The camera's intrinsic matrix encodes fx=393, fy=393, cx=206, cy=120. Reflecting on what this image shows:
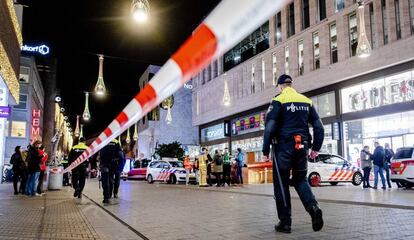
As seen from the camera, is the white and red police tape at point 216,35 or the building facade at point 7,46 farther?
the building facade at point 7,46

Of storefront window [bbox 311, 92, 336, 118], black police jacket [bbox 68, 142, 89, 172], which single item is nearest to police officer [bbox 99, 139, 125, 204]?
black police jacket [bbox 68, 142, 89, 172]

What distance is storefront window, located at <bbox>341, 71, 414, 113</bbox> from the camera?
957 inches

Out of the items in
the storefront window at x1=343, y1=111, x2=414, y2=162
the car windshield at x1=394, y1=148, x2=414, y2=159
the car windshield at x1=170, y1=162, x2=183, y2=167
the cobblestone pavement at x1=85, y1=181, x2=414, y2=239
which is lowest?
the cobblestone pavement at x1=85, y1=181, x2=414, y2=239

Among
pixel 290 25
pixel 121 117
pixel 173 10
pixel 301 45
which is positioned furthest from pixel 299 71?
pixel 121 117

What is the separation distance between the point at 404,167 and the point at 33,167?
13833 millimetres

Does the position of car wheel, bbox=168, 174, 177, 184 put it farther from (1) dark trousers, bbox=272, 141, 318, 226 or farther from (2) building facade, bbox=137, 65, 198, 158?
(2) building facade, bbox=137, 65, 198, 158

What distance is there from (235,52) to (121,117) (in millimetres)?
37572

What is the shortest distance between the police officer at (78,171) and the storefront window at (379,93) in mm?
19736

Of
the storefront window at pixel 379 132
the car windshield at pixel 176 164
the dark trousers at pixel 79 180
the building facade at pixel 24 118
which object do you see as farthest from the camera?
the building facade at pixel 24 118

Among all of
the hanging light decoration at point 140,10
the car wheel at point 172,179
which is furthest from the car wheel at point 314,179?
the hanging light decoration at point 140,10

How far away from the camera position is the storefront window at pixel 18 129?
38275mm

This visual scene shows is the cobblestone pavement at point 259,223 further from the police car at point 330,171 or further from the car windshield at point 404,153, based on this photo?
the police car at point 330,171

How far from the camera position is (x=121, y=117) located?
878 centimetres

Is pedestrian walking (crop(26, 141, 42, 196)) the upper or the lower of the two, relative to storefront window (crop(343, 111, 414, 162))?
lower
